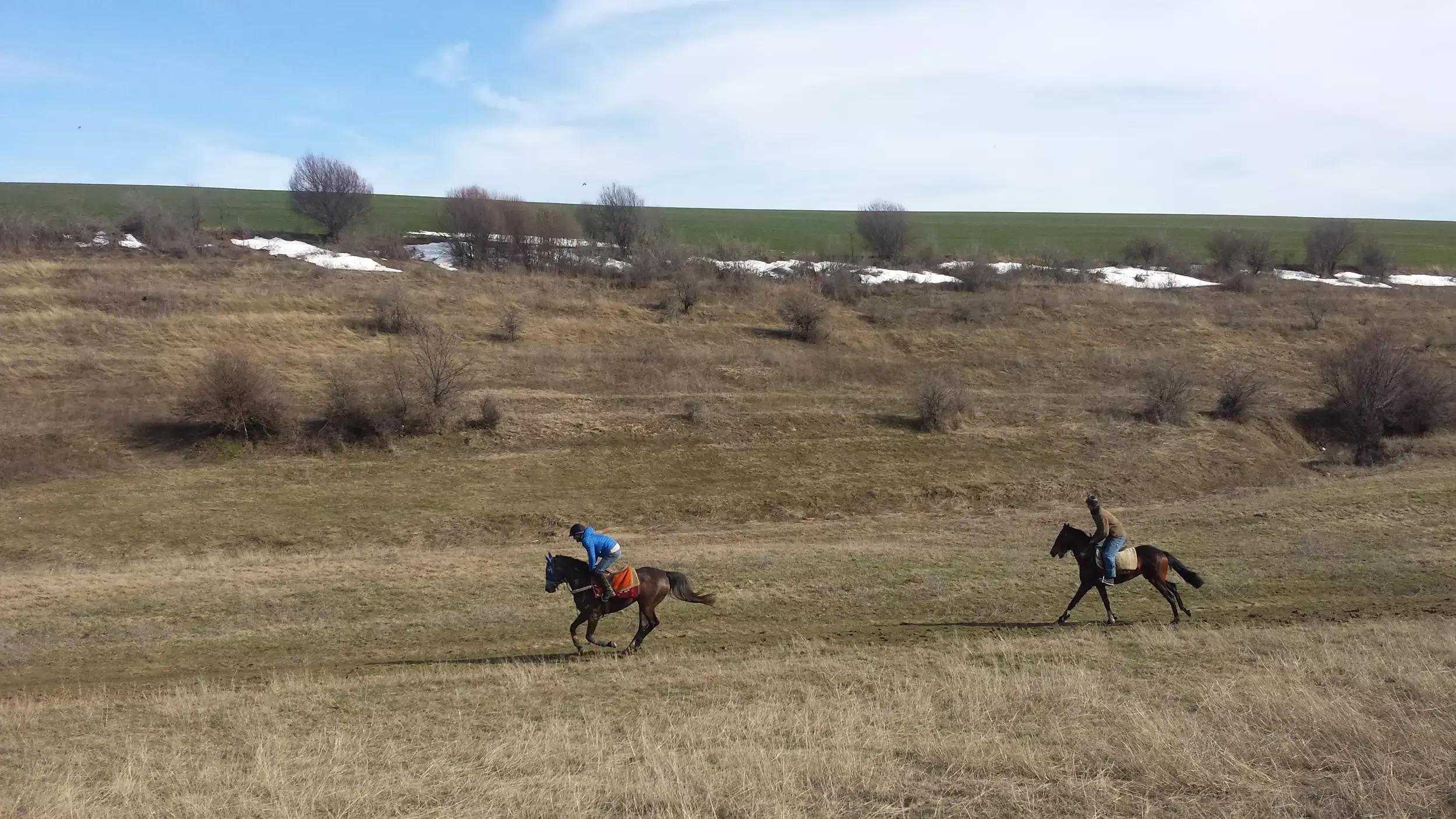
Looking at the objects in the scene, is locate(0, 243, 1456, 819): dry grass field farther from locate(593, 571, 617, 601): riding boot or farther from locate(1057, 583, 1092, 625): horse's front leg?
locate(593, 571, 617, 601): riding boot

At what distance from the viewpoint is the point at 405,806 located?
7051mm

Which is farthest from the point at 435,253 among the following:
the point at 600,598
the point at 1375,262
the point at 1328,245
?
the point at 1375,262

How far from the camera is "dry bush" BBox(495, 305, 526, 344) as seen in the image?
153 feet

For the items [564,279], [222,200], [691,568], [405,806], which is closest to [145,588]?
[691,568]

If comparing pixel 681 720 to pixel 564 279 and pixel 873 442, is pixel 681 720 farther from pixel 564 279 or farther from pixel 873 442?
pixel 564 279

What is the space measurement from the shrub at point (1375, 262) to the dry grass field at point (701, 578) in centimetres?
3117

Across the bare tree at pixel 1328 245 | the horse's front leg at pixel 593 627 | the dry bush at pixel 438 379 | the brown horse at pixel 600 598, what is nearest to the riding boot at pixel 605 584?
the brown horse at pixel 600 598

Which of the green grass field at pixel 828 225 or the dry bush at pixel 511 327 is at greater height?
the green grass field at pixel 828 225

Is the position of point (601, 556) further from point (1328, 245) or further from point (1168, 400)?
point (1328, 245)

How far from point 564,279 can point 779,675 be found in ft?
173

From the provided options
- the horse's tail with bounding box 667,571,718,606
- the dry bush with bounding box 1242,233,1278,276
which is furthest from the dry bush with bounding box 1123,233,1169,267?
the horse's tail with bounding box 667,571,718,606

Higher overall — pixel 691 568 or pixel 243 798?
pixel 243 798

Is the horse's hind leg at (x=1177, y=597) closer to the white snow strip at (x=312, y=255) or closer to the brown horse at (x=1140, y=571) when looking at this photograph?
the brown horse at (x=1140, y=571)

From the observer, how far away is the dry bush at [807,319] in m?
50.4
